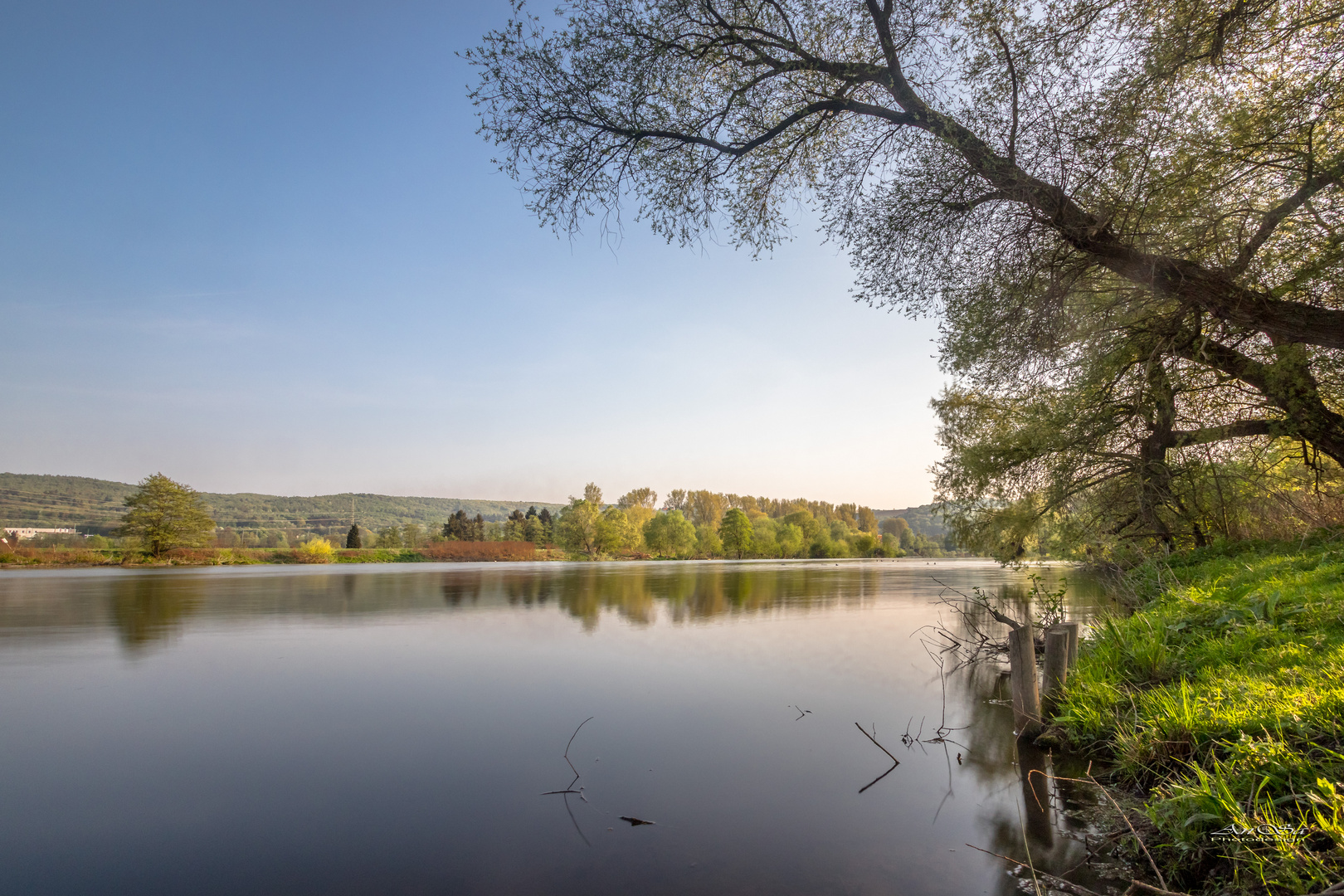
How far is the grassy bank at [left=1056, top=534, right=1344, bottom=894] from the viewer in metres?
2.90

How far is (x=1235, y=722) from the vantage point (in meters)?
3.97

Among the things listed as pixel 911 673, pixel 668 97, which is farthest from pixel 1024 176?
pixel 911 673

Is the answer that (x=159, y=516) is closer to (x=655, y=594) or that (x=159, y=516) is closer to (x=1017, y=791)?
(x=655, y=594)

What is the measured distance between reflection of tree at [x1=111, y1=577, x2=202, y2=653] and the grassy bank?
15.1 m

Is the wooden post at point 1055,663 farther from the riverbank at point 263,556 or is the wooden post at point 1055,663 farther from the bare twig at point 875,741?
the riverbank at point 263,556

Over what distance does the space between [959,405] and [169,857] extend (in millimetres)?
20661

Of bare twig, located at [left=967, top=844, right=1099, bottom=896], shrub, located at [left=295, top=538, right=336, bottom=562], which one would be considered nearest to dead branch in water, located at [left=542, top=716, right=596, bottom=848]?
bare twig, located at [left=967, top=844, right=1099, bottom=896]

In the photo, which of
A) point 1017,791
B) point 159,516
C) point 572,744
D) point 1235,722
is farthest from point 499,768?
point 159,516

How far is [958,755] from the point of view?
20.1ft

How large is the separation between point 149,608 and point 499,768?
17.9 m

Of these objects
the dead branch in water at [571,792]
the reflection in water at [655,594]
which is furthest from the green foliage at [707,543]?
the dead branch in water at [571,792]

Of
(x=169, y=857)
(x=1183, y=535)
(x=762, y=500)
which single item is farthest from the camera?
(x=762, y=500)

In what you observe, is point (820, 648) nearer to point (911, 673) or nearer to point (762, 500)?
point (911, 673)

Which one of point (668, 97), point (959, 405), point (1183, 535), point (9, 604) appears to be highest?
point (668, 97)
